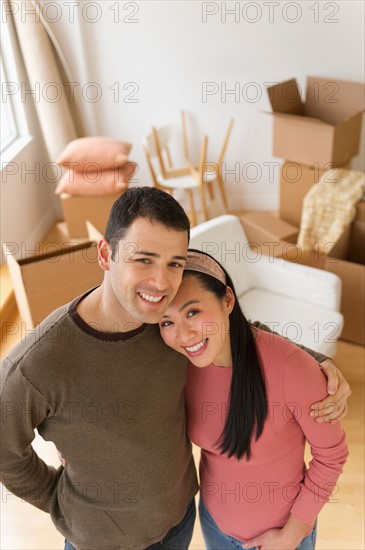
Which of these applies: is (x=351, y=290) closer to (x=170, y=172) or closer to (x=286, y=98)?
(x=286, y=98)

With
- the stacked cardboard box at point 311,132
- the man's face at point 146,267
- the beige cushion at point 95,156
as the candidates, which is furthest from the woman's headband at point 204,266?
the beige cushion at point 95,156

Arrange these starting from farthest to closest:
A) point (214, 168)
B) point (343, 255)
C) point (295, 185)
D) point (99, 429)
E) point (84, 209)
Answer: point (214, 168)
point (84, 209)
point (295, 185)
point (343, 255)
point (99, 429)

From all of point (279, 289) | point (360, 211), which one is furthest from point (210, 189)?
point (279, 289)

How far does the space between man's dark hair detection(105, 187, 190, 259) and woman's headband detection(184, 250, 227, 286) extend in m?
0.13

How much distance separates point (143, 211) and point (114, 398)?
429 mm

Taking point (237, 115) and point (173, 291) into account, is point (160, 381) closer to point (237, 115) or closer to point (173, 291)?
point (173, 291)

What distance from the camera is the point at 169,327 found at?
136 centimetres

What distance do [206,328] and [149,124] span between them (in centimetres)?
393

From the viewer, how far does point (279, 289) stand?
321cm

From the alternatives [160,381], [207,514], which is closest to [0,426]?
[160,381]

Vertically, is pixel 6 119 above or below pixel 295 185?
above

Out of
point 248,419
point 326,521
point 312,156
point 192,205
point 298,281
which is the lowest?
point 326,521

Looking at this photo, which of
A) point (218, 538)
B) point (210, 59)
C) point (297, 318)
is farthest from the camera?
point (210, 59)

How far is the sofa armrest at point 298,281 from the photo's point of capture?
305cm
